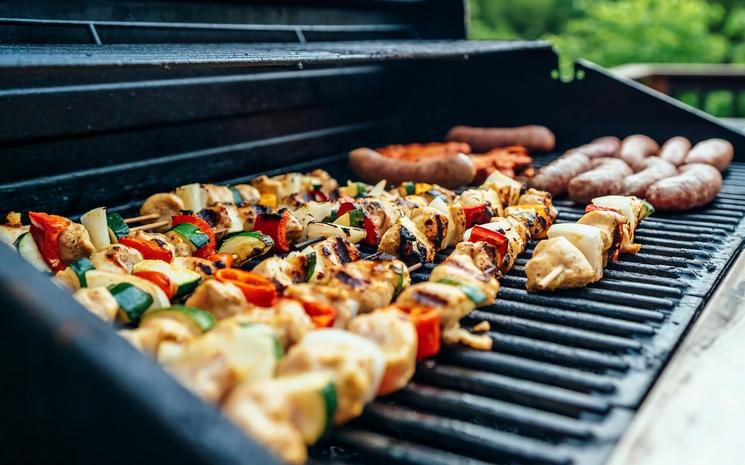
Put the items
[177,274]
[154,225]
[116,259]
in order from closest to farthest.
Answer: [177,274], [116,259], [154,225]

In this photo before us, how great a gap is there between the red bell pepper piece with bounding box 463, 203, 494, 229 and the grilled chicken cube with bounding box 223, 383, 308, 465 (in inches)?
91.0

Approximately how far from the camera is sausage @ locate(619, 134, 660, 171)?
5.36 m

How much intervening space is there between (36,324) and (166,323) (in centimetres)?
72

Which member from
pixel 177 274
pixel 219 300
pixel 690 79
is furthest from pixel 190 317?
pixel 690 79

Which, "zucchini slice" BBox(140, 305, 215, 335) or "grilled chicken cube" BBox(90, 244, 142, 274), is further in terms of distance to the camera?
"grilled chicken cube" BBox(90, 244, 142, 274)

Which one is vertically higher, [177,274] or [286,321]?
[286,321]

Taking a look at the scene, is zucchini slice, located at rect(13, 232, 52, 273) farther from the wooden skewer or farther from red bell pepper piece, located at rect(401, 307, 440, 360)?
red bell pepper piece, located at rect(401, 307, 440, 360)

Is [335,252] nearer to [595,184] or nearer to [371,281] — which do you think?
[371,281]

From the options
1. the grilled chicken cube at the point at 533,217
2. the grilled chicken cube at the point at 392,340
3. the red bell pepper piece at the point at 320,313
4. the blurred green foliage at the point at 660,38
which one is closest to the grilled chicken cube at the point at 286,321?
the red bell pepper piece at the point at 320,313

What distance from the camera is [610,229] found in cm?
347

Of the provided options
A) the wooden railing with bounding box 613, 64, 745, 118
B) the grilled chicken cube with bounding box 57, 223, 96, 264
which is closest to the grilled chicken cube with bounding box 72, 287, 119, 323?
the grilled chicken cube with bounding box 57, 223, 96, 264

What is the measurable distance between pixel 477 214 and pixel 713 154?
240cm

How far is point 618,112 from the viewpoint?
616 centimetres

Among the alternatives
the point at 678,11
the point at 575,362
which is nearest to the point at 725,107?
the point at 678,11
